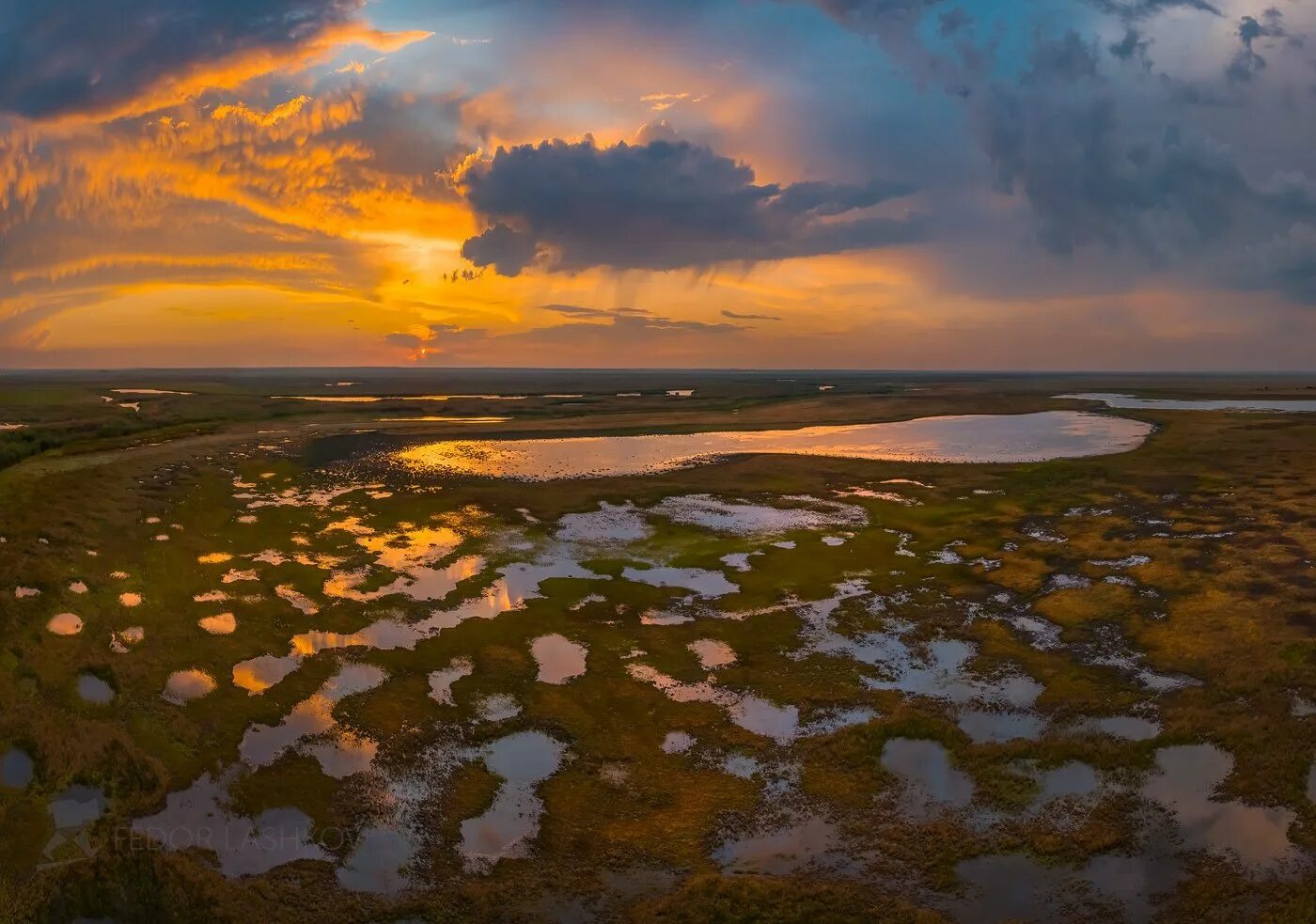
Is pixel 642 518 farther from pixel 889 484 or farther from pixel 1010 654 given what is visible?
pixel 1010 654

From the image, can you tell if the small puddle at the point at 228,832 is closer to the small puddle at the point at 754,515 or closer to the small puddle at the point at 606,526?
the small puddle at the point at 606,526

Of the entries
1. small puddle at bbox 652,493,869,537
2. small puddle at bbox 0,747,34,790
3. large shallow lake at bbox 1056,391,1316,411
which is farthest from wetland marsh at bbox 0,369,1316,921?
large shallow lake at bbox 1056,391,1316,411

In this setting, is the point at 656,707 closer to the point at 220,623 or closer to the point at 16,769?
the point at 16,769

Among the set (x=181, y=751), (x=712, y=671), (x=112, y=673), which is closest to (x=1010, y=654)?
(x=712, y=671)

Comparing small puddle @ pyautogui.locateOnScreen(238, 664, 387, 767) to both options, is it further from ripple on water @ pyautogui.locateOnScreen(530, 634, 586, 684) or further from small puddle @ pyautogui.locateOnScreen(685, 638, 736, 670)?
small puddle @ pyautogui.locateOnScreen(685, 638, 736, 670)

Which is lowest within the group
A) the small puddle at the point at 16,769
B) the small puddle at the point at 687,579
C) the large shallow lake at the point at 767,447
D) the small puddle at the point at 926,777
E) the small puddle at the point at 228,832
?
the small puddle at the point at 228,832

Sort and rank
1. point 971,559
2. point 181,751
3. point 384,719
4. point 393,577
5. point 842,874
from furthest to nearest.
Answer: point 971,559
point 393,577
point 384,719
point 181,751
point 842,874

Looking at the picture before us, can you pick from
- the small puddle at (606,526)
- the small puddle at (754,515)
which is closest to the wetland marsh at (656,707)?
the small puddle at (606,526)
